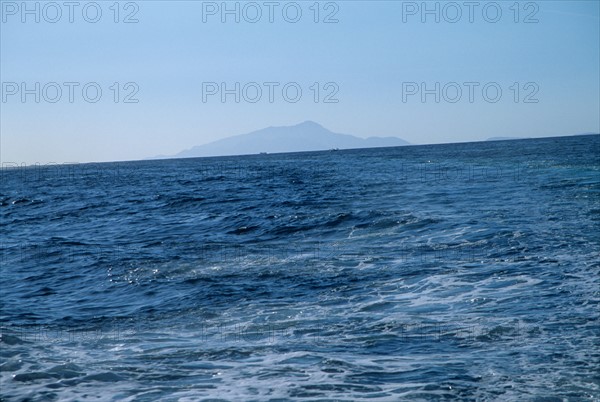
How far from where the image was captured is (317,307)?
9.20 meters

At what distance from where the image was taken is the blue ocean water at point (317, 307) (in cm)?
629

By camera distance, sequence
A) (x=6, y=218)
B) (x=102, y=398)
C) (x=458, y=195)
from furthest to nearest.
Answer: (x=6, y=218) → (x=458, y=195) → (x=102, y=398)

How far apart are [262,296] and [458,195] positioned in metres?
14.5

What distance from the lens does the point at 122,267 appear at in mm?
13250

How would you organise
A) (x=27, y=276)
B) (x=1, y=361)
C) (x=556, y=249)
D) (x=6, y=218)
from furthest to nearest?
(x=6, y=218) < (x=27, y=276) < (x=556, y=249) < (x=1, y=361)

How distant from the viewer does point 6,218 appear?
25.7 metres

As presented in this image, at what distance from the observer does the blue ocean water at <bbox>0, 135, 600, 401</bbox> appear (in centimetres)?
629

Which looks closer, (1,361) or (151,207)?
(1,361)

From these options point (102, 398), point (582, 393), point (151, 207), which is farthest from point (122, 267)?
point (151, 207)

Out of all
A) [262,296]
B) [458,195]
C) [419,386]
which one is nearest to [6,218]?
[458,195]

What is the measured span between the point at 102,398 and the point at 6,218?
2207 cm

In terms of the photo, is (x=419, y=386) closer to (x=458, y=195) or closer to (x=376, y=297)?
(x=376, y=297)

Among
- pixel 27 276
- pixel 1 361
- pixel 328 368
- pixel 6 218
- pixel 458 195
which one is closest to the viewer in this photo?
pixel 328 368

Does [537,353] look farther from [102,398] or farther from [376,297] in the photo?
[102,398]
